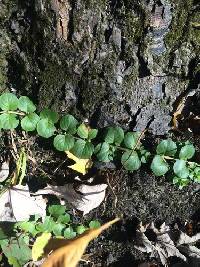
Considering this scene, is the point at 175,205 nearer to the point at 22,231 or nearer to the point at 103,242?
the point at 103,242

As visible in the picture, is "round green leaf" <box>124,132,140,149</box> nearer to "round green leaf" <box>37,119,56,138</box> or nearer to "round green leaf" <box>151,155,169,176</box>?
"round green leaf" <box>151,155,169,176</box>

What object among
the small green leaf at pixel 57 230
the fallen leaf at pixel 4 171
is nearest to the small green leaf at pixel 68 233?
the small green leaf at pixel 57 230

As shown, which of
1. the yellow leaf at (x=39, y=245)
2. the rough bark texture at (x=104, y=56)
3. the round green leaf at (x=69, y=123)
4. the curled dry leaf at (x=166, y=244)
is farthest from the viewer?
the curled dry leaf at (x=166, y=244)

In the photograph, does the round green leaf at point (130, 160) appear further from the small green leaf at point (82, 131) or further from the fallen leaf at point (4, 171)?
the fallen leaf at point (4, 171)

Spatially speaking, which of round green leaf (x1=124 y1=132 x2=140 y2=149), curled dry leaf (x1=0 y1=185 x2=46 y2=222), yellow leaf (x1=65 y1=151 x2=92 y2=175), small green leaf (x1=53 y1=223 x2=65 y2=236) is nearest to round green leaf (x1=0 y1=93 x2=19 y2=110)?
yellow leaf (x1=65 y1=151 x2=92 y2=175)

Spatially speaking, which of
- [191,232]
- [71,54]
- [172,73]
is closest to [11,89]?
[71,54]
